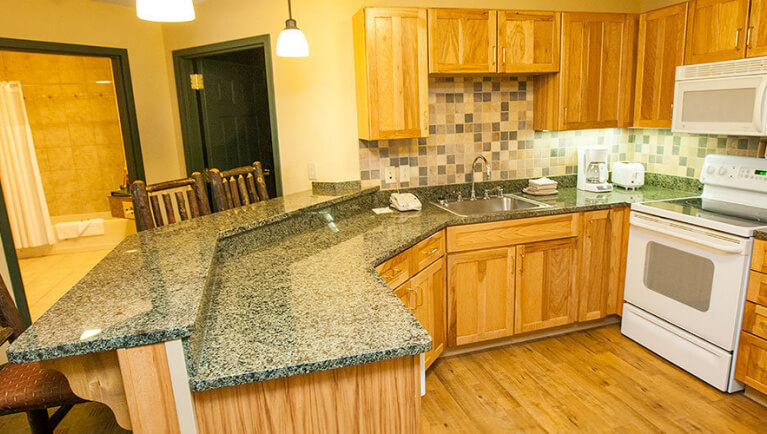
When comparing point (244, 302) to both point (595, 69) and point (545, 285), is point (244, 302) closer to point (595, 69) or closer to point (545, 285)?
point (545, 285)

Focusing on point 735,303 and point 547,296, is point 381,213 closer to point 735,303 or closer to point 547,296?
point 547,296

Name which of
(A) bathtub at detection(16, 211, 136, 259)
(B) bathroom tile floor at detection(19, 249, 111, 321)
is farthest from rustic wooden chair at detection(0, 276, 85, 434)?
(A) bathtub at detection(16, 211, 136, 259)

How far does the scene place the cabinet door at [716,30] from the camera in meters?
2.44

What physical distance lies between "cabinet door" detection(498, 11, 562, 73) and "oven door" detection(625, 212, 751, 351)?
3.77 feet

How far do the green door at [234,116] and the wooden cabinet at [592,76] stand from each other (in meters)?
2.38

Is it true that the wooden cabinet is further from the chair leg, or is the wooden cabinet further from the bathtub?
the bathtub

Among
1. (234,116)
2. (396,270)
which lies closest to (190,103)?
(234,116)

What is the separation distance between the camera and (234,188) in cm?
270

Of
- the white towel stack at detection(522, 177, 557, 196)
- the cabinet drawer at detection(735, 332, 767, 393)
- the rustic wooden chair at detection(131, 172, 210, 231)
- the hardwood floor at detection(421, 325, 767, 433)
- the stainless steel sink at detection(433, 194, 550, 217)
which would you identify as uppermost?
the rustic wooden chair at detection(131, 172, 210, 231)

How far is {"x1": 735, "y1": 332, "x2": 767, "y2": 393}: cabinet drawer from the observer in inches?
86.4

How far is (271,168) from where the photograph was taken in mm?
4473

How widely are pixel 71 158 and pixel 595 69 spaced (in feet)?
20.3

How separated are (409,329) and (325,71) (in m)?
2.15

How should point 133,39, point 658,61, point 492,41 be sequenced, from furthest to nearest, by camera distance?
point 133,39 < point 658,61 < point 492,41
